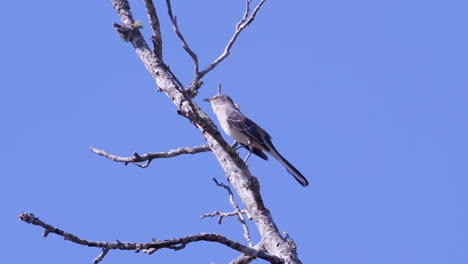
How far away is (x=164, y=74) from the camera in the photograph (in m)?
6.39

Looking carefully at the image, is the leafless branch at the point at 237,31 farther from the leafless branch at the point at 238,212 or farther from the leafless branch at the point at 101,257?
the leafless branch at the point at 101,257

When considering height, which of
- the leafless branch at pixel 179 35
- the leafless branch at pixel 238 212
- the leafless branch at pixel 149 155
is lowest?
the leafless branch at pixel 238 212

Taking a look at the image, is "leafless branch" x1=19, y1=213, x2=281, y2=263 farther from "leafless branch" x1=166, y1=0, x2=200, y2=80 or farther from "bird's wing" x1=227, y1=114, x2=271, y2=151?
"bird's wing" x1=227, y1=114, x2=271, y2=151

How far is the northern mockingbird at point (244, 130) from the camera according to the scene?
27.5 feet

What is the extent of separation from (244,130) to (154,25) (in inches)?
105

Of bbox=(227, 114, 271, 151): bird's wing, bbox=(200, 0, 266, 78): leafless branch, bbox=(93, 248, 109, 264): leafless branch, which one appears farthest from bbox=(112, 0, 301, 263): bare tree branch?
bbox=(227, 114, 271, 151): bird's wing

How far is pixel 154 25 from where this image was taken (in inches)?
256

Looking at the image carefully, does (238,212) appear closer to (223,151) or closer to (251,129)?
(223,151)

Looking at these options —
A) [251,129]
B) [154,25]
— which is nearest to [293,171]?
[251,129]

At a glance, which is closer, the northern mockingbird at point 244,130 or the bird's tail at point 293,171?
the bird's tail at point 293,171

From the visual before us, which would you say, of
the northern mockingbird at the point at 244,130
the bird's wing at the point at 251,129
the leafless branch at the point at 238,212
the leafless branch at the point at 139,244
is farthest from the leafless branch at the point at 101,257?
the bird's wing at the point at 251,129

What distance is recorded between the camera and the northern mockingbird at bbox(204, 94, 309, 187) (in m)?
8.39

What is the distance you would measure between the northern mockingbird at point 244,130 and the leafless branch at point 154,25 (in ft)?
5.93

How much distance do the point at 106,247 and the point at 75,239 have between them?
0.62 feet
